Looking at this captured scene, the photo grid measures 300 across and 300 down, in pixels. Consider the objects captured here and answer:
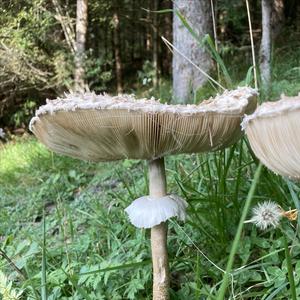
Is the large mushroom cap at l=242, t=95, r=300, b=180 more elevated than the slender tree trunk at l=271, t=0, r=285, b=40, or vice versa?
the slender tree trunk at l=271, t=0, r=285, b=40

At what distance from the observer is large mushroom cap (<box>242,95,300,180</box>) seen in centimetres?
92

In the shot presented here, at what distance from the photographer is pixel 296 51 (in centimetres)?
897

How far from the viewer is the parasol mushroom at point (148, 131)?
1.35 metres

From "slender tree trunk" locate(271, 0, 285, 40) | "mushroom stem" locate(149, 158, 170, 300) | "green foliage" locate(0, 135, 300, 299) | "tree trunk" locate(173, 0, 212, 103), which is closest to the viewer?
"mushroom stem" locate(149, 158, 170, 300)

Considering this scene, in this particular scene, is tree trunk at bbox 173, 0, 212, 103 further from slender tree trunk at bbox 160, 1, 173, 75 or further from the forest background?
slender tree trunk at bbox 160, 1, 173, 75

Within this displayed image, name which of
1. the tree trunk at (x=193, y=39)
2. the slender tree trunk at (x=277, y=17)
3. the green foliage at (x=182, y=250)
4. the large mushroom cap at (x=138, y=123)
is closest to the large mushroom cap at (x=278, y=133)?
the large mushroom cap at (x=138, y=123)

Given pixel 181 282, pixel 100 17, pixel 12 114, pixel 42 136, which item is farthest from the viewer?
pixel 100 17

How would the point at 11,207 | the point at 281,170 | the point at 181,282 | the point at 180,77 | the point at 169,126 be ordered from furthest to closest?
the point at 180,77, the point at 11,207, the point at 181,282, the point at 169,126, the point at 281,170

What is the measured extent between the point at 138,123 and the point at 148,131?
0.22 ft

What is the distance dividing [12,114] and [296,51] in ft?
19.7

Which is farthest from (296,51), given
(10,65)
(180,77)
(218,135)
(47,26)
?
(218,135)

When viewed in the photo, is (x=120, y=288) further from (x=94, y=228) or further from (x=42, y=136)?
(x=42, y=136)

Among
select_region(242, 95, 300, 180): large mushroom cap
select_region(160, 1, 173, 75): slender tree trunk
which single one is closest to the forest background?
select_region(242, 95, 300, 180): large mushroom cap

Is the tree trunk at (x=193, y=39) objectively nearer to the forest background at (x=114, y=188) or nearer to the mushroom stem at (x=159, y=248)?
the forest background at (x=114, y=188)
